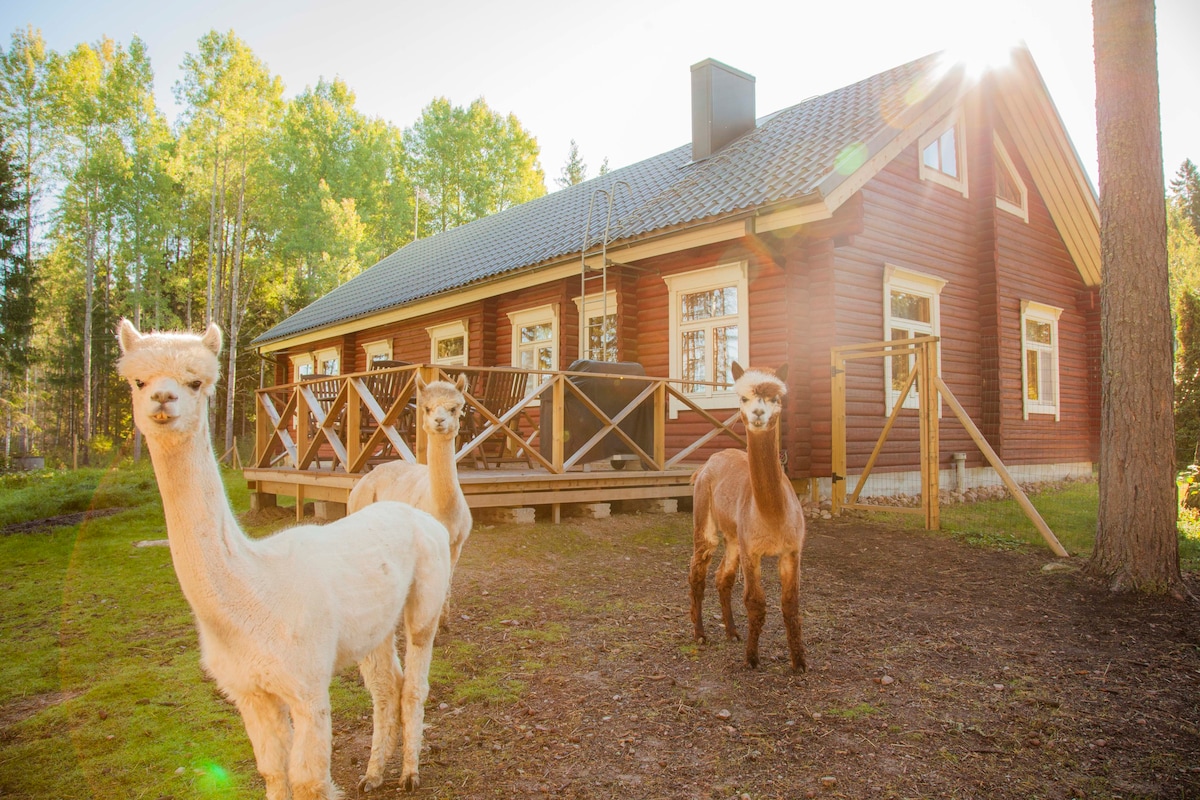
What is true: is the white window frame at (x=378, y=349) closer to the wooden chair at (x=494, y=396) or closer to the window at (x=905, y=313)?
the wooden chair at (x=494, y=396)

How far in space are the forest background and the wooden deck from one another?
15.1 meters

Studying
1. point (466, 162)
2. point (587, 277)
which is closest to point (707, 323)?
point (587, 277)

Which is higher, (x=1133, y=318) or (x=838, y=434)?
(x=1133, y=318)

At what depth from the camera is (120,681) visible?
369 centimetres

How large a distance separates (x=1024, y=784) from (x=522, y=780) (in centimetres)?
197

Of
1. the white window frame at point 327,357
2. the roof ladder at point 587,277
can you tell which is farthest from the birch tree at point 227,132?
the roof ladder at point 587,277

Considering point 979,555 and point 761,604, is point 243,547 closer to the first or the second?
point 761,604

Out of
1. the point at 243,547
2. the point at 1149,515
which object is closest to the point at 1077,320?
the point at 1149,515

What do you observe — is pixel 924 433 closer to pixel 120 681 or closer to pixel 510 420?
pixel 510 420

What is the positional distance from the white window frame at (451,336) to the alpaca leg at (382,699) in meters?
11.8

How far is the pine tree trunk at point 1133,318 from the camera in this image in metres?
5.33

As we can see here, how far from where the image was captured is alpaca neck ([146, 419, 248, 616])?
2000mm

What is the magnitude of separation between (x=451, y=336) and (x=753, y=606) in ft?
41.0

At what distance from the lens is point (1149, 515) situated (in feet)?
17.4
